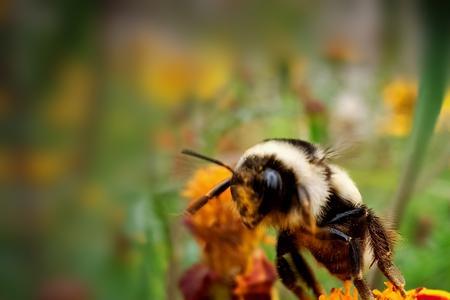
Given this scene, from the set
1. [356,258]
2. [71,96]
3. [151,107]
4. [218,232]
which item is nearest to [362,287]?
[356,258]

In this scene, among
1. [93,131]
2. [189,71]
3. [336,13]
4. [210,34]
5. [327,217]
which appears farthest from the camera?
[336,13]

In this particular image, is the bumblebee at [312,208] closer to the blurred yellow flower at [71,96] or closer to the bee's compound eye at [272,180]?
the bee's compound eye at [272,180]

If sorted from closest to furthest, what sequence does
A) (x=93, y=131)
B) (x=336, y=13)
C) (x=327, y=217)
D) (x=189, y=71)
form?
(x=327, y=217) → (x=93, y=131) → (x=189, y=71) → (x=336, y=13)

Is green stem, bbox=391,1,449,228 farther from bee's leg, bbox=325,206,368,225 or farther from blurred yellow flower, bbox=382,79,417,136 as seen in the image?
→ blurred yellow flower, bbox=382,79,417,136

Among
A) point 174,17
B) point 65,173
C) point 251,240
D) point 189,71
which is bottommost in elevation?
point 65,173

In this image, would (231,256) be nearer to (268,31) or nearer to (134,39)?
(134,39)

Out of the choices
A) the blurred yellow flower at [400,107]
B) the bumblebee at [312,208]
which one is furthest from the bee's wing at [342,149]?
the blurred yellow flower at [400,107]

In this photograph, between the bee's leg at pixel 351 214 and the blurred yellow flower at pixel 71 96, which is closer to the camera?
the bee's leg at pixel 351 214

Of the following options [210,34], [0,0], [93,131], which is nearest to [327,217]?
[93,131]
